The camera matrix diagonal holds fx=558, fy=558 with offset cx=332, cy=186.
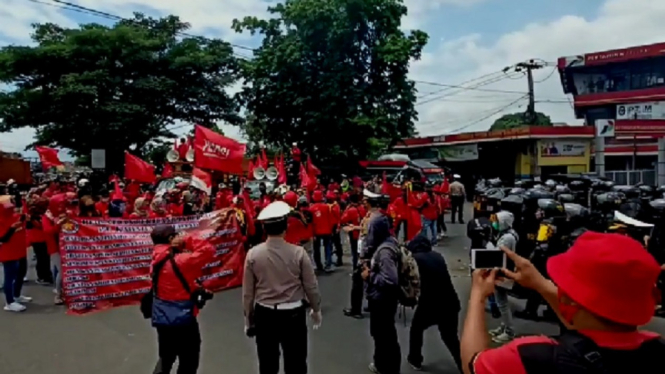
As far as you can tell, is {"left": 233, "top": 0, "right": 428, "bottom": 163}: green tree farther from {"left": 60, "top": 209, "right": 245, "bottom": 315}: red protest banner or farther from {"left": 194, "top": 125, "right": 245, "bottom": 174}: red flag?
{"left": 60, "top": 209, "right": 245, "bottom": 315}: red protest banner

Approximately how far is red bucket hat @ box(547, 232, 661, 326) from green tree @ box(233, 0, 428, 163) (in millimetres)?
22020

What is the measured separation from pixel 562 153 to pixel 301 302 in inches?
1094

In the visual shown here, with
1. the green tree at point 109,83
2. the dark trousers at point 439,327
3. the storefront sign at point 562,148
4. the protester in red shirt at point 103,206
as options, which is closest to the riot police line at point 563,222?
the dark trousers at point 439,327

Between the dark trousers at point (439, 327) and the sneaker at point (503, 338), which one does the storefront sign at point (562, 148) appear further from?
the dark trousers at point (439, 327)

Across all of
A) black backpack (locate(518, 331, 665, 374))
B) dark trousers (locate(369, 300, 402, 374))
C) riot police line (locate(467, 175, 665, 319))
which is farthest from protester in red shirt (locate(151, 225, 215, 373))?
riot police line (locate(467, 175, 665, 319))

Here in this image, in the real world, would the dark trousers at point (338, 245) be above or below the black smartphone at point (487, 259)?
below

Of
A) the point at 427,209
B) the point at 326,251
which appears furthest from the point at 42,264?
the point at 427,209

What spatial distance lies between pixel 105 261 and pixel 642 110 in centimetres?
4124

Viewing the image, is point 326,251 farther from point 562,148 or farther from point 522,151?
point 562,148

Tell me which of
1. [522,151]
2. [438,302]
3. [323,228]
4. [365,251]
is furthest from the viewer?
[522,151]

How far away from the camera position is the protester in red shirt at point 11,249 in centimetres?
783

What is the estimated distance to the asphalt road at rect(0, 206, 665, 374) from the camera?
5.79 m

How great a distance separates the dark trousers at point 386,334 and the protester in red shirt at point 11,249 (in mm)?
5411

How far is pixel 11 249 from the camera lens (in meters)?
7.86
